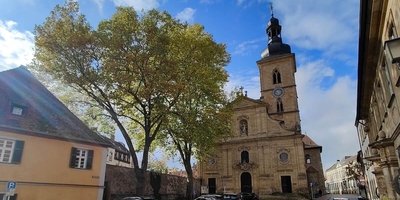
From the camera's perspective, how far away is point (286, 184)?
40.2 m

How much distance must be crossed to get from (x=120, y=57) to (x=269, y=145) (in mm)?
31367

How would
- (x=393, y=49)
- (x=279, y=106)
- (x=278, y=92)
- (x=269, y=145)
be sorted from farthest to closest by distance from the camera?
(x=278, y=92) → (x=279, y=106) → (x=269, y=145) → (x=393, y=49)

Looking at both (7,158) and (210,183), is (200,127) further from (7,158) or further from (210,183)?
(210,183)

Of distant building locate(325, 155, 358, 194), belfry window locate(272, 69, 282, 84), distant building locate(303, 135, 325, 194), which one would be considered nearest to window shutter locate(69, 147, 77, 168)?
belfry window locate(272, 69, 282, 84)

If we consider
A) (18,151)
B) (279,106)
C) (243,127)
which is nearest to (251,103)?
(243,127)

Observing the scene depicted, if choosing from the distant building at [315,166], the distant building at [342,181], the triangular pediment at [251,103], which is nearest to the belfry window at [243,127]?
the triangular pediment at [251,103]

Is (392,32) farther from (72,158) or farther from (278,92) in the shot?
(278,92)

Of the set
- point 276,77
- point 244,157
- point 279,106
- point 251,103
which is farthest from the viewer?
point 276,77

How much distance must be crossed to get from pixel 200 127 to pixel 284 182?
25.8 meters

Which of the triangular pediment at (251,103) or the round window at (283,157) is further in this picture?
the triangular pediment at (251,103)

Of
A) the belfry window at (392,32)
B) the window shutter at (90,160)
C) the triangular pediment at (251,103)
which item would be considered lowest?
the window shutter at (90,160)

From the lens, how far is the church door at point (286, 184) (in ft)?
131

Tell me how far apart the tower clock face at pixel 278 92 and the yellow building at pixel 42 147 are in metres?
35.3

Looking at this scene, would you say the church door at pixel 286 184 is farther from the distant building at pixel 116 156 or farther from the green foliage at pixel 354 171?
the distant building at pixel 116 156
